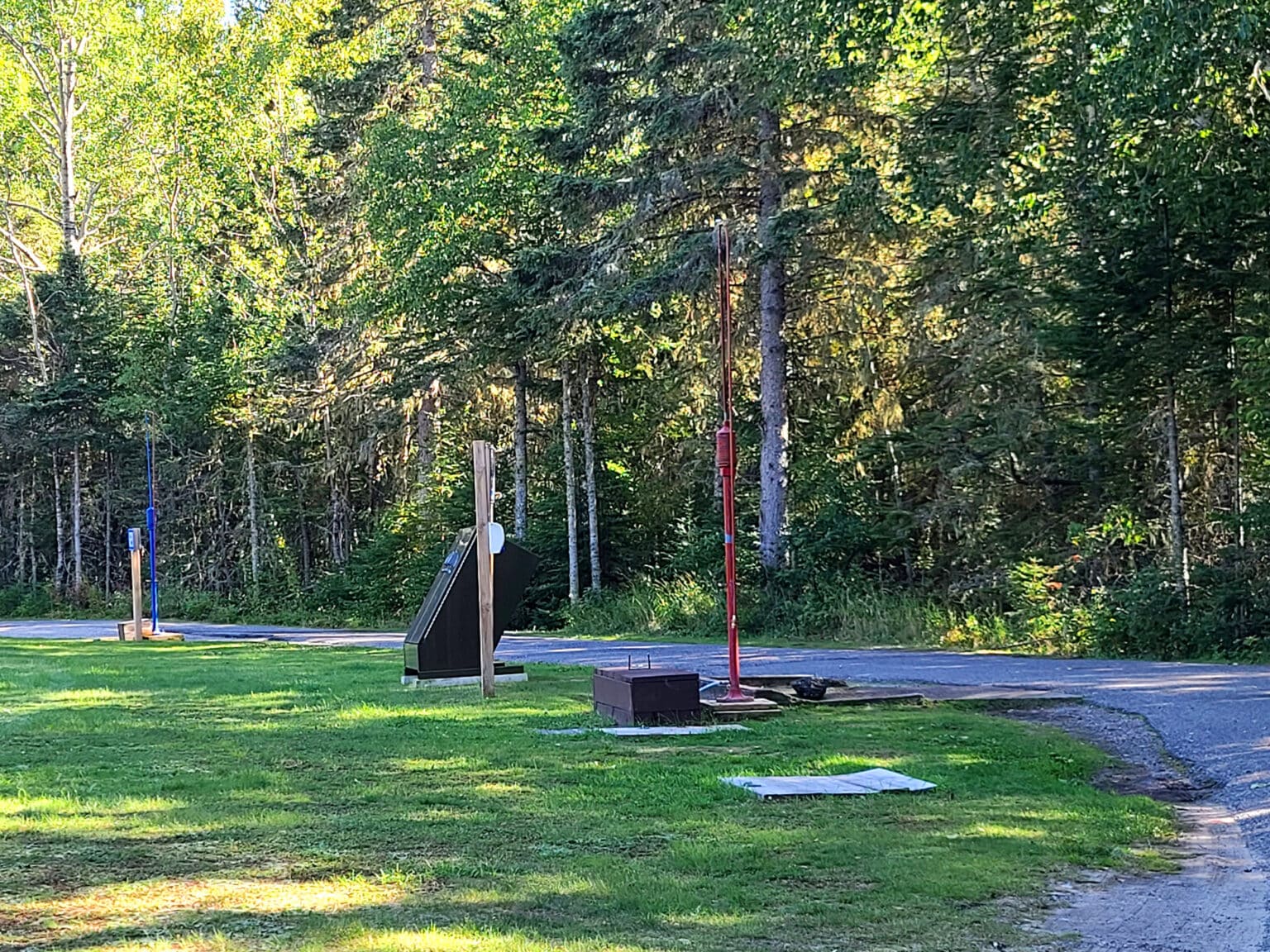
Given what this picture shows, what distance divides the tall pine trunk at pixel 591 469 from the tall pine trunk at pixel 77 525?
20.9 metres

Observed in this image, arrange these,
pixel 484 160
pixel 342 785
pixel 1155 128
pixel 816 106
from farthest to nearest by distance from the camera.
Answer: pixel 484 160
pixel 816 106
pixel 1155 128
pixel 342 785

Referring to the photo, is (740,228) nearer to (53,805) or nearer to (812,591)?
(812,591)

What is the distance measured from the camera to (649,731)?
10.7 metres

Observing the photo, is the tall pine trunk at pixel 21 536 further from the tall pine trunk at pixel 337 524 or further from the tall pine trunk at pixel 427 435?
the tall pine trunk at pixel 427 435

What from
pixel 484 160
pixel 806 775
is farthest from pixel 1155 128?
pixel 484 160

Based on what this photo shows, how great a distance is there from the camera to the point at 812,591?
76.2 feet

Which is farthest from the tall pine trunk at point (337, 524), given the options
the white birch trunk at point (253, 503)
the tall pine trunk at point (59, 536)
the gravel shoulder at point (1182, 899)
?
the gravel shoulder at point (1182, 899)

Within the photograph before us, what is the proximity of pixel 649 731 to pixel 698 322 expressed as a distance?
1767 cm

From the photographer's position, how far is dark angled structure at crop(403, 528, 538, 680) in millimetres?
14516

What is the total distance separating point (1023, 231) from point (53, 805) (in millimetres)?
16200

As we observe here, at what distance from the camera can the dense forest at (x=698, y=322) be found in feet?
57.5

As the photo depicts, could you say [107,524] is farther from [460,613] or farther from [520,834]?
[520,834]

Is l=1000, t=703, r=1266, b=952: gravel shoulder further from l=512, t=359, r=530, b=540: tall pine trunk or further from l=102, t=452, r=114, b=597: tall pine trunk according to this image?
l=102, t=452, r=114, b=597: tall pine trunk

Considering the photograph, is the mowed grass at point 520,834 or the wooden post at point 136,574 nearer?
the mowed grass at point 520,834
